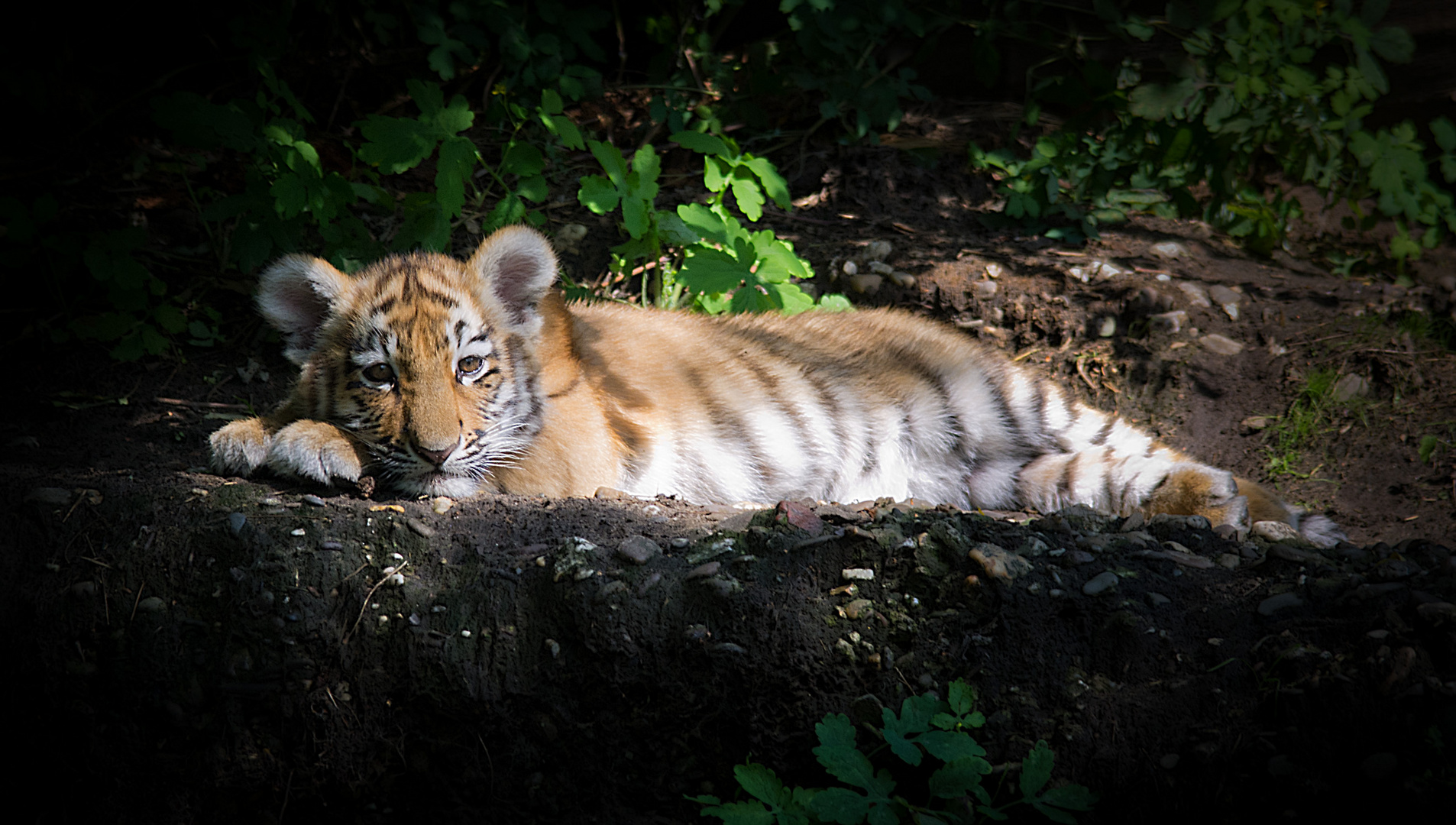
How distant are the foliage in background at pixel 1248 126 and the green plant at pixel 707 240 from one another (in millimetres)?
1606

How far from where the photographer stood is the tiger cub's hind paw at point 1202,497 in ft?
9.82

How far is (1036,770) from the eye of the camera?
1.66 metres

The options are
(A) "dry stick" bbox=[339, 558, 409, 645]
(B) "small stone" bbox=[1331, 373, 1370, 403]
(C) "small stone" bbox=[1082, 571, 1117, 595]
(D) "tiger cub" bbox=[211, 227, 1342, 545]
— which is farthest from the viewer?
(B) "small stone" bbox=[1331, 373, 1370, 403]

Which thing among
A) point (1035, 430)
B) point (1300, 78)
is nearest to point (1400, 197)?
point (1300, 78)

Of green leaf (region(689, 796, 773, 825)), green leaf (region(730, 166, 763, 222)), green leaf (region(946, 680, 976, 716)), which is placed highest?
green leaf (region(730, 166, 763, 222))

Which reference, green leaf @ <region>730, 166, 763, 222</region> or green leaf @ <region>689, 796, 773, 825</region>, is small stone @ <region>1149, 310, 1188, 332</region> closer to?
green leaf @ <region>730, 166, 763, 222</region>

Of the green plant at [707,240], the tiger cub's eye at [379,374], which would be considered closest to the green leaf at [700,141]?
the green plant at [707,240]

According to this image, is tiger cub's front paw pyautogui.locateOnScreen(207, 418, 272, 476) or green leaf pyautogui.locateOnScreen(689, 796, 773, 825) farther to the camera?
tiger cub's front paw pyautogui.locateOnScreen(207, 418, 272, 476)

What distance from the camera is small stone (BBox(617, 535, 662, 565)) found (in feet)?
6.94

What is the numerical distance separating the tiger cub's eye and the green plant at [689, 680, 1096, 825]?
4.91 ft

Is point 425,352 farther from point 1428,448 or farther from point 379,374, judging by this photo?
point 1428,448

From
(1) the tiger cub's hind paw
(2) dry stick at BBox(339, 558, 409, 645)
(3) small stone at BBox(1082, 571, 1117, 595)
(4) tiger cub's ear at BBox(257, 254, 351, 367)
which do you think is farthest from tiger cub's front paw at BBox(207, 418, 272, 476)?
(1) the tiger cub's hind paw

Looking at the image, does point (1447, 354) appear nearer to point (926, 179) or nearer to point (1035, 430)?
point (1035, 430)

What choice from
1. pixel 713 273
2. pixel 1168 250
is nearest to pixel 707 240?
pixel 713 273
